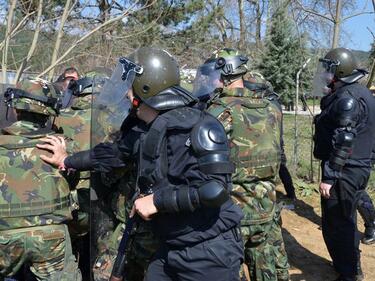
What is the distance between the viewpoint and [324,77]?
481 centimetres

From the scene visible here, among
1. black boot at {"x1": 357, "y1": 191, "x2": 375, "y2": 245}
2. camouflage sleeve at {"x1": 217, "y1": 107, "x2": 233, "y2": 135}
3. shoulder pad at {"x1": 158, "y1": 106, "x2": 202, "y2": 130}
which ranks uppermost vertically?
shoulder pad at {"x1": 158, "y1": 106, "x2": 202, "y2": 130}

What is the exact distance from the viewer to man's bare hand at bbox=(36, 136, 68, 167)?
3.04 meters

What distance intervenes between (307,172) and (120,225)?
6268mm

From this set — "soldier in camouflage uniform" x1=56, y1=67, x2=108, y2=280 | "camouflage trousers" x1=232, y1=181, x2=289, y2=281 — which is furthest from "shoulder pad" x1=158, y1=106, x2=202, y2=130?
"soldier in camouflage uniform" x1=56, y1=67, x2=108, y2=280

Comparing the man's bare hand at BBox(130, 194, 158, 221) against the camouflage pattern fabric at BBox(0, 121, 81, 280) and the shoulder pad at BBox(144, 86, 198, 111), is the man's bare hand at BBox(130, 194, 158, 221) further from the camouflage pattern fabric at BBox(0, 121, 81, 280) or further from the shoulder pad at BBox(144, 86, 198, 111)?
the camouflage pattern fabric at BBox(0, 121, 81, 280)

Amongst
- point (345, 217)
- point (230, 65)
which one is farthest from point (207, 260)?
point (345, 217)

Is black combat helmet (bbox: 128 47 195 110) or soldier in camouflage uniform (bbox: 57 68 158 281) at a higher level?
black combat helmet (bbox: 128 47 195 110)

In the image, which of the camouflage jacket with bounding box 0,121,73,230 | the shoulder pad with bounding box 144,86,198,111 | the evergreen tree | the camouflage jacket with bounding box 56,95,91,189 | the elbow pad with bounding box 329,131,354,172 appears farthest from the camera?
the evergreen tree

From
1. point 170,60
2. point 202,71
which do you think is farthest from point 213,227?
point 202,71

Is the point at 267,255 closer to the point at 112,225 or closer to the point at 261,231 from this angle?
the point at 261,231

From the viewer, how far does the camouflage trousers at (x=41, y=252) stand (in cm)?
299

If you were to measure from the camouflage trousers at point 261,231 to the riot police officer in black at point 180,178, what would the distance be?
1.00m

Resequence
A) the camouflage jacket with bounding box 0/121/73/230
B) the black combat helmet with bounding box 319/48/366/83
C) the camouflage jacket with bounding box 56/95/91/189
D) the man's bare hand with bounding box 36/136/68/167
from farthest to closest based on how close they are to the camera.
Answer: the black combat helmet with bounding box 319/48/366/83 → the camouflage jacket with bounding box 56/95/91/189 → the man's bare hand with bounding box 36/136/68/167 → the camouflage jacket with bounding box 0/121/73/230

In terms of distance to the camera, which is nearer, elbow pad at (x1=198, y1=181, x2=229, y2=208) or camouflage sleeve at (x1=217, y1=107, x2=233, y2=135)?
elbow pad at (x1=198, y1=181, x2=229, y2=208)
